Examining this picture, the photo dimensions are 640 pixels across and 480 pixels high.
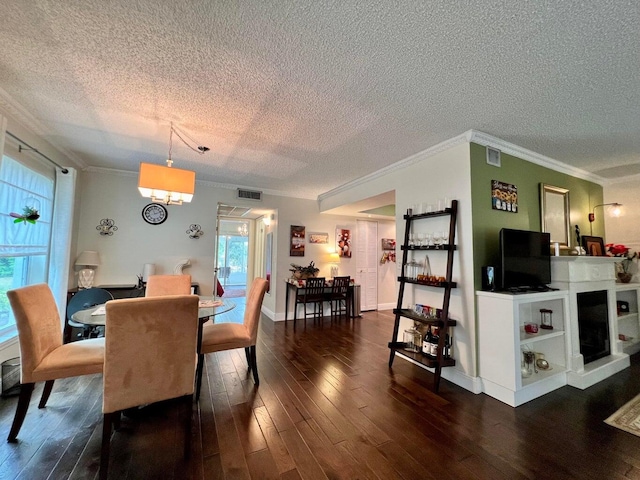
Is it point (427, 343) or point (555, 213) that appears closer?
point (427, 343)

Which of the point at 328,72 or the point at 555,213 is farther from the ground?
the point at 328,72

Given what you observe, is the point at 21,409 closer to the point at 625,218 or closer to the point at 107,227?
the point at 107,227

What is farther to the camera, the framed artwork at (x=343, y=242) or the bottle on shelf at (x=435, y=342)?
the framed artwork at (x=343, y=242)

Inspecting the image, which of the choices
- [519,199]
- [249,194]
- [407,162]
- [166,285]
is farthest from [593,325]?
[249,194]

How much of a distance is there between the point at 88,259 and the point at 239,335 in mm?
2859

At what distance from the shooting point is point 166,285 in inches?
120

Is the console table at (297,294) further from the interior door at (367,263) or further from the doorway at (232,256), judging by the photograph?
the doorway at (232,256)

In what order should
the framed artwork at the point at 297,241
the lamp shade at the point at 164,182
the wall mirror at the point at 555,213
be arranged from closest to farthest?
the lamp shade at the point at 164,182 → the wall mirror at the point at 555,213 → the framed artwork at the point at 297,241

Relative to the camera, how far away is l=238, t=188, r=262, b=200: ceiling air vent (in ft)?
16.0

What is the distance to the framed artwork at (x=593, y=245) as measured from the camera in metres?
3.71

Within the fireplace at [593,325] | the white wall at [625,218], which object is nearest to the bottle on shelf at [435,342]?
the fireplace at [593,325]

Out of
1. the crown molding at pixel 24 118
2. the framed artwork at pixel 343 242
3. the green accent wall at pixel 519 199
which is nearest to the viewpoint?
the crown molding at pixel 24 118

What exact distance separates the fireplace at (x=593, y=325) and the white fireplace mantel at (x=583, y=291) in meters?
0.04

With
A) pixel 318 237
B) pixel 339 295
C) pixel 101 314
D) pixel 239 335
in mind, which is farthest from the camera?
pixel 318 237
